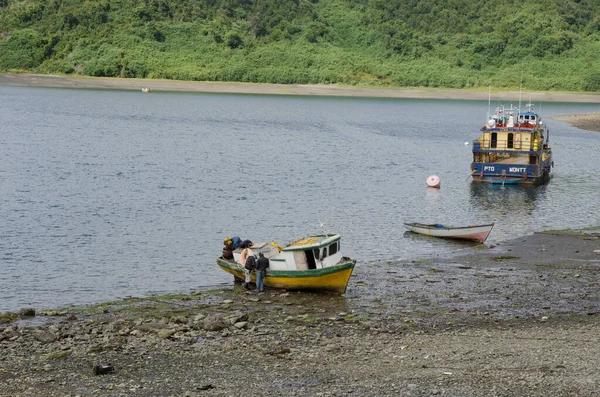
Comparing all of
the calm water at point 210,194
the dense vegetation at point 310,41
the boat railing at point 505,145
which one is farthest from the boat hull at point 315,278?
the dense vegetation at point 310,41

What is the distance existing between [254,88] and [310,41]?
21334 mm

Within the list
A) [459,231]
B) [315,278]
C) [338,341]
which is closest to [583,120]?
[459,231]

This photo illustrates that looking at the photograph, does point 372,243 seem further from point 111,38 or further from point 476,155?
point 111,38

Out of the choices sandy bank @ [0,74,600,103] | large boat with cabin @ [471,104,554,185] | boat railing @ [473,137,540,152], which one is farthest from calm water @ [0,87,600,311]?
sandy bank @ [0,74,600,103]

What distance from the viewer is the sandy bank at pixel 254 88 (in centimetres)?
16062

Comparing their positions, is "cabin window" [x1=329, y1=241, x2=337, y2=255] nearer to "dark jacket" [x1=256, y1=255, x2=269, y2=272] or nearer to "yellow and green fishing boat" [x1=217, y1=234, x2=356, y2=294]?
"yellow and green fishing boat" [x1=217, y1=234, x2=356, y2=294]

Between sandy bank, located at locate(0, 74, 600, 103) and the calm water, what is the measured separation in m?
52.1

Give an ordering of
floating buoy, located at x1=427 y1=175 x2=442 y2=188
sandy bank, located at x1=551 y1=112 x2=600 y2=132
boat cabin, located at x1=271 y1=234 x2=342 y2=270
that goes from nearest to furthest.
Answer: boat cabin, located at x1=271 y1=234 x2=342 y2=270
floating buoy, located at x1=427 y1=175 x2=442 y2=188
sandy bank, located at x1=551 y1=112 x2=600 y2=132

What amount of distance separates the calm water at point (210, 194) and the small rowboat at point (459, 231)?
69cm

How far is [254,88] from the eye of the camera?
542 ft

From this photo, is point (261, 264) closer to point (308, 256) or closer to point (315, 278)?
point (308, 256)

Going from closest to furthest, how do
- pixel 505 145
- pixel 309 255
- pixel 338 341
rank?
pixel 338 341 < pixel 309 255 < pixel 505 145

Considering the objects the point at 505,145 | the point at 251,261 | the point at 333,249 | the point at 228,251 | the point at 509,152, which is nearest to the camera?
the point at 251,261

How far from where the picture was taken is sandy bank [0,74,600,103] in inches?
6324
